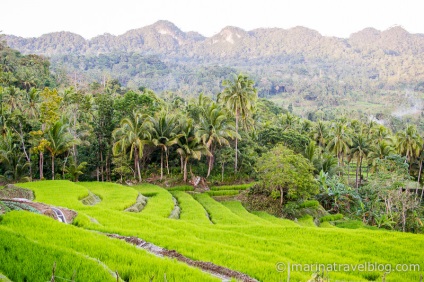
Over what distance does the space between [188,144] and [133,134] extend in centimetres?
631

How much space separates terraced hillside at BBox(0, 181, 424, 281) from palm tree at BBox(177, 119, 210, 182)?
19474mm

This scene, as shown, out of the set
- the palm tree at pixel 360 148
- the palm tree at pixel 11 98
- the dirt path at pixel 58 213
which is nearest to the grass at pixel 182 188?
the dirt path at pixel 58 213

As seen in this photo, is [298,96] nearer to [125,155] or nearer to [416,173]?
[416,173]

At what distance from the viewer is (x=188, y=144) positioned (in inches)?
1524

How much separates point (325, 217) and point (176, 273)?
2799 centimetres

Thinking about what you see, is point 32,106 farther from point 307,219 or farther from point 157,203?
point 307,219

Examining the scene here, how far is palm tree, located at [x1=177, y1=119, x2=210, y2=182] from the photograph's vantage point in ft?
124

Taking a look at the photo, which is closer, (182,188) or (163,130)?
(182,188)

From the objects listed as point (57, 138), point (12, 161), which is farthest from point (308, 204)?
point (12, 161)

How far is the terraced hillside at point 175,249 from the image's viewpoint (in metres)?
6.80

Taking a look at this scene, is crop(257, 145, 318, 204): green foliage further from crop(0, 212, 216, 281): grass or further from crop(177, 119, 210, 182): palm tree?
crop(0, 212, 216, 281): grass

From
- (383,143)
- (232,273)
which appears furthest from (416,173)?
(232,273)

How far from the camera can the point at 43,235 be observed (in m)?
9.24

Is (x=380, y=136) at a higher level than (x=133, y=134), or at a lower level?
lower
